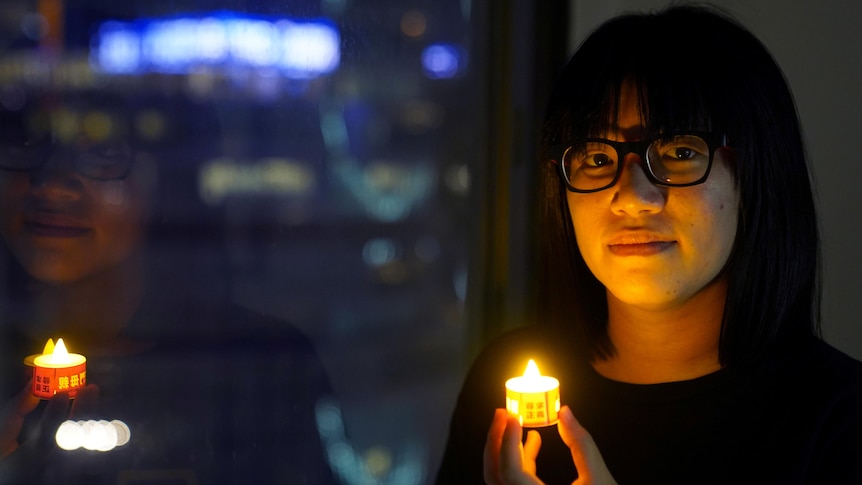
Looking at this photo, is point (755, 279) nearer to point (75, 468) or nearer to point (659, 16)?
point (659, 16)

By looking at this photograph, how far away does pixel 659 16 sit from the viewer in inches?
44.2

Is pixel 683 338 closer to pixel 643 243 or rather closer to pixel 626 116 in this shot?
pixel 643 243

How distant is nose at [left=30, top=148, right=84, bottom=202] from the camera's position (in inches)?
51.8

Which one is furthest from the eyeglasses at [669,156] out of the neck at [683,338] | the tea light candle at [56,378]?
the tea light candle at [56,378]

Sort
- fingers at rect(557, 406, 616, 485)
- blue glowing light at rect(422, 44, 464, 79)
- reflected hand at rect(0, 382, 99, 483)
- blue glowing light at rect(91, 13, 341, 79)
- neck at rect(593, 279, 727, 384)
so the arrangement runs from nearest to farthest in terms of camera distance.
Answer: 1. fingers at rect(557, 406, 616, 485)
2. reflected hand at rect(0, 382, 99, 483)
3. neck at rect(593, 279, 727, 384)
4. blue glowing light at rect(91, 13, 341, 79)
5. blue glowing light at rect(422, 44, 464, 79)

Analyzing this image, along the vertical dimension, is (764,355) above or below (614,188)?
below

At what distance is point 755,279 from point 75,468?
3.94 feet

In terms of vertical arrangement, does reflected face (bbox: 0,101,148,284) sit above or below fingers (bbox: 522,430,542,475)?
above

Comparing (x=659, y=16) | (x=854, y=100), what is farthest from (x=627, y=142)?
(x=854, y=100)

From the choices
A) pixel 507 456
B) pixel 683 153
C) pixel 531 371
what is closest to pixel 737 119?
pixel 683 153

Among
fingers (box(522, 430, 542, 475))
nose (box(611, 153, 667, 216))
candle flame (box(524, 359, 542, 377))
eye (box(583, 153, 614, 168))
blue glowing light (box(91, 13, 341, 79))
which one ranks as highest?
blue glowing light (box(91, 13, 341, 79))

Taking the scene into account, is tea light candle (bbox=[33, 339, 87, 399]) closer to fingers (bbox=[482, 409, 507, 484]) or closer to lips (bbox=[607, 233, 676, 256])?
fingers (bbox=[482, 409, 507, 484])

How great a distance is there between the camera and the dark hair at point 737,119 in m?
1.04

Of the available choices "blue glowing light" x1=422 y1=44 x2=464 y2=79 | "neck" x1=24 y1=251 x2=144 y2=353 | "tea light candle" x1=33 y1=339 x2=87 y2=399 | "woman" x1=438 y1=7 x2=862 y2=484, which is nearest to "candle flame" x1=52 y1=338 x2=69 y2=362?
"tea light candle" x1=33 y1=339 x2=87 y2=399
